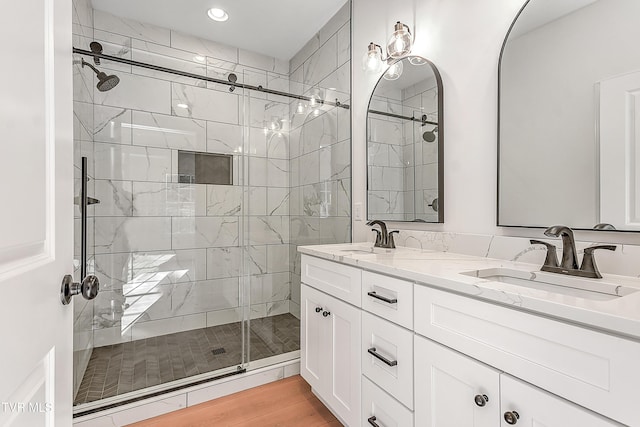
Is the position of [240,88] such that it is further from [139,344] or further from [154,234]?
[139,344]

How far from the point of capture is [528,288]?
83cm

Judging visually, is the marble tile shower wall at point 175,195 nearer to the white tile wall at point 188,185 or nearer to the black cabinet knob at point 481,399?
the white tile wall at point 188,185

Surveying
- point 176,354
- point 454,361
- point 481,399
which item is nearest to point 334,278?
point 454,361

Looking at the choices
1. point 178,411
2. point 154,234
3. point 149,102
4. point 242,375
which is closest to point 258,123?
point 149,102

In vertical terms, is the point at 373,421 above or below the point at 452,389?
below

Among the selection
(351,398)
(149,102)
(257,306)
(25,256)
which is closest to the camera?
(25,256)

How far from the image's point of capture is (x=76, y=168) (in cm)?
178

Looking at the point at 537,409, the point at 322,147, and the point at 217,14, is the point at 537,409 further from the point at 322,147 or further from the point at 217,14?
the point at 217,14

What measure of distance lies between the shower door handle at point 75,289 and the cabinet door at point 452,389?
94 cm

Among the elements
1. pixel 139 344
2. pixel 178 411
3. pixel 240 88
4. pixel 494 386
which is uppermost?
pixel 240 88

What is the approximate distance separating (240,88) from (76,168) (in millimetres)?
1274

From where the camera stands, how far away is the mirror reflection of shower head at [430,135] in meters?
Answer: 1.61

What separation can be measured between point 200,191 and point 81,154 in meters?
0.84

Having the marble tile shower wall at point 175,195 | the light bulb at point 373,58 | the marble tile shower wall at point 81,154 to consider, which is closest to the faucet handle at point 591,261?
the light bulb at point 373,58
